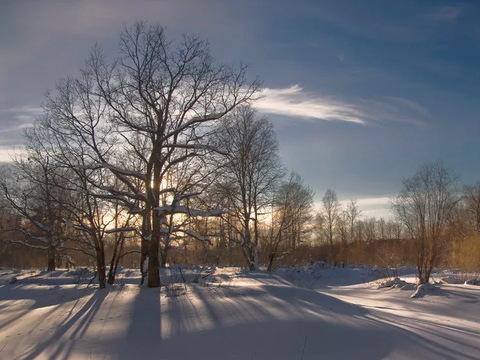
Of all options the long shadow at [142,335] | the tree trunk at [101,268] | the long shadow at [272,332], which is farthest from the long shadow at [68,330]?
the tree trunk at [101,268]

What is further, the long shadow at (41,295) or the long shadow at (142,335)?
the long shadow at (41,295)

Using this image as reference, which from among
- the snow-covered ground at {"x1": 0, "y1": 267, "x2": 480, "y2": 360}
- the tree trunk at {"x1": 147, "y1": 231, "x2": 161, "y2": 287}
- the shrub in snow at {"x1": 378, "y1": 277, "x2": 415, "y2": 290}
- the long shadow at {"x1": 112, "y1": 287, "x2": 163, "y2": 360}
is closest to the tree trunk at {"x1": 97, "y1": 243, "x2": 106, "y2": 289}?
the snow-covered ground at {"x1": 0, "y1": 267, "x2": 480, "y2": 360}

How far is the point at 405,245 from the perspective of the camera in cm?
4328

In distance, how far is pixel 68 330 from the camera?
32.6 ft

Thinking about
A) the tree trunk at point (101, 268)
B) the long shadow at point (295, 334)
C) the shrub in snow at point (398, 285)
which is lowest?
the long shadow at point (295, 334)

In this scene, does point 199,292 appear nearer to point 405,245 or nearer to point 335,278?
point 335,278

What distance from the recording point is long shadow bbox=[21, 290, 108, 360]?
27.7ft

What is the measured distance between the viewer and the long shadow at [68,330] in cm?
844

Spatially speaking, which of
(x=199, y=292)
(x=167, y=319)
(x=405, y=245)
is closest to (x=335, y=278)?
(x=405, y=245)

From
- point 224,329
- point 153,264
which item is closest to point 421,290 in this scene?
point 153,264

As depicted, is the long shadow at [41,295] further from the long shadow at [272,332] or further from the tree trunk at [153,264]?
the long shadow at [272,332]

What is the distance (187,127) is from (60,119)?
4.63 m

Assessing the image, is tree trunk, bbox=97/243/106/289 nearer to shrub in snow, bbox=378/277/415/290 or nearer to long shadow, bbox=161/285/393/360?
long shadow, bbox=161/285/393/360

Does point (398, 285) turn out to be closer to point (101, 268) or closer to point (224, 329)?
point (101, 268)
